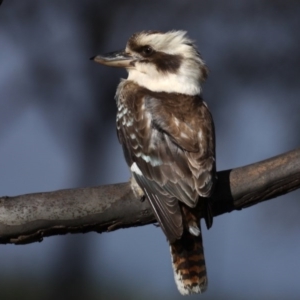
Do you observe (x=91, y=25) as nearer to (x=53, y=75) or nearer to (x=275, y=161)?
(x=53, y=75)

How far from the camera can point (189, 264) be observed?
13.1 feet

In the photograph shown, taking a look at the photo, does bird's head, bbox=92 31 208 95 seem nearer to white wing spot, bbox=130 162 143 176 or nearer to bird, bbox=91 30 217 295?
bird, bbox=91 30 217 295

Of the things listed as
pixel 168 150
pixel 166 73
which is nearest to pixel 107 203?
pixel 168 150

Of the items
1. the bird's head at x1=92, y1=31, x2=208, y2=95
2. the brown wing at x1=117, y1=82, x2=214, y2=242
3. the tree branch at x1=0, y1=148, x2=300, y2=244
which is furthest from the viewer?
the bird's head at x1=92, y1=31, x2=208, y2=95

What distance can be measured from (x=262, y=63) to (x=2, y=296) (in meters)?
2.65

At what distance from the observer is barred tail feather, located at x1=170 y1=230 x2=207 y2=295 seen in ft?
13.1

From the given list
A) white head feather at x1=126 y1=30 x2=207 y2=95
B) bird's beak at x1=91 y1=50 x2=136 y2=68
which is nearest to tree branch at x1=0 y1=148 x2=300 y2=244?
white head feather at x1=126 y1=30 x2=207 y2=95

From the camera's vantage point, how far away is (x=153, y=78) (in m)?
4.57

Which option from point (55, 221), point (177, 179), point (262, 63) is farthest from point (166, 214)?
point (262, 63)

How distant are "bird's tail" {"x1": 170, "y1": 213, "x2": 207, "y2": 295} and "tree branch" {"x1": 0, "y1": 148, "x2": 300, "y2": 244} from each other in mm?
125

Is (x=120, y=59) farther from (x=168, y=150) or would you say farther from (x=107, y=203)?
(x=107, y=203)

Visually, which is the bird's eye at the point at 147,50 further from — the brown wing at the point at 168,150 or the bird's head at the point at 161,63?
the brown wing at the point at 168,150

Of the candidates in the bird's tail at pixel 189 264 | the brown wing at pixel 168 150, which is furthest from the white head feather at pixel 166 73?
the bird's tail at pixel 189 264

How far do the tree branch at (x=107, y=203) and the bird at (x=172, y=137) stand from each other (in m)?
0.07
